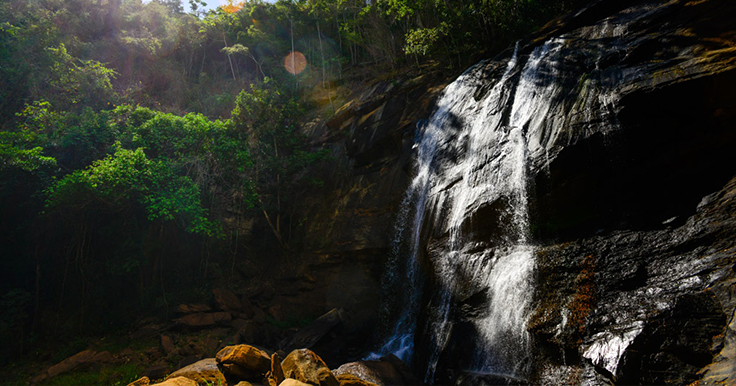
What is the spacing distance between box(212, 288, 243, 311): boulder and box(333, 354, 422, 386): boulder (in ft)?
24.2

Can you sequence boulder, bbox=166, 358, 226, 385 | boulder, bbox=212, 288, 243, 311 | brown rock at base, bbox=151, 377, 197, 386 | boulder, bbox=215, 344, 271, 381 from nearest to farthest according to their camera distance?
brown rock at base, bbox=151, 377, 197, 386 < boulder, bbox=166, 358, 226, 385 < boulder, bbox=215, 344, 271, 381 < boulder, bbox=212, 288, 243, 311

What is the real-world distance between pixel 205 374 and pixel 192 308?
24.2ft

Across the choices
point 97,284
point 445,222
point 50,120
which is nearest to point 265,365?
point 445,222

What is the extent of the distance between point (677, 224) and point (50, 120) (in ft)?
68.4

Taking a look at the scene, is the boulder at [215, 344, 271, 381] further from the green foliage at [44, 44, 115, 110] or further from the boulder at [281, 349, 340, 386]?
the green foliage at [44, 44, 115, 110]

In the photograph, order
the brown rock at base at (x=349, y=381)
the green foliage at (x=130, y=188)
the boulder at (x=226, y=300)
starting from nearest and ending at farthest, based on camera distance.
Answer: the brown rock at base at (x=349, y=381) < the green foliage at (x=130, y=188) < the boulder at (x=226, y=300)

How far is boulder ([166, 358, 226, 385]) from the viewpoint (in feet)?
22.5

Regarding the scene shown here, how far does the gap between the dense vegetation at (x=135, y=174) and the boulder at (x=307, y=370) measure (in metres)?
8.89

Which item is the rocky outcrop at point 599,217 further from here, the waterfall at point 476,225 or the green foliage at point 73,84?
A: the green foliage at point 73,84

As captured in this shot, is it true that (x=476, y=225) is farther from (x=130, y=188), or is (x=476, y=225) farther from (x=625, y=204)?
(x=130, y=188)

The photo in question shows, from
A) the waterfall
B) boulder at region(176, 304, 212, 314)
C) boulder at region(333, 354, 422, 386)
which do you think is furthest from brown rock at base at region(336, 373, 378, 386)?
boulder at region(176, 304, 212, 314)

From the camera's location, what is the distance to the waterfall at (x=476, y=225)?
23.9ft

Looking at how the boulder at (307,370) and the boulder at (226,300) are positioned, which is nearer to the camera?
the boulder at (307,370)

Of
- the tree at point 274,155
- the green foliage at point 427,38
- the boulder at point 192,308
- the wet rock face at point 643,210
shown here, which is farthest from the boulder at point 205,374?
the green foliage at point 427,38
